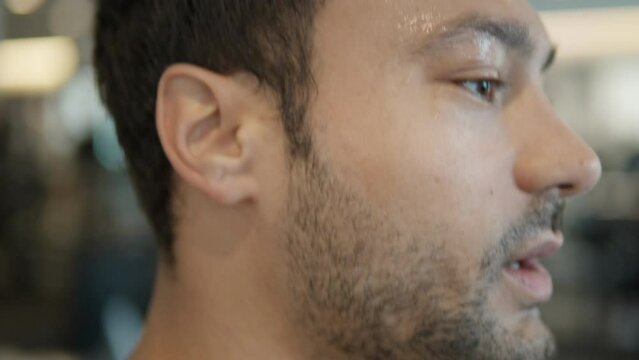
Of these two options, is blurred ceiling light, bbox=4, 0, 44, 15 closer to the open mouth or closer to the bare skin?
the bare skin

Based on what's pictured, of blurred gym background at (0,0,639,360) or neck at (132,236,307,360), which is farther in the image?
blurred gym background at (0,0,639,360)

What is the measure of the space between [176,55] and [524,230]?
38 centimetres

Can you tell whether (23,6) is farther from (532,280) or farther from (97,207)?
(532,280)

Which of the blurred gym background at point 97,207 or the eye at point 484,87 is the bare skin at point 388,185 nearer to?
the eye at point 484,87

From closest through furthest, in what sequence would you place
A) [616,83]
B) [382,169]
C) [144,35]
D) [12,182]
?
[382,169] → [144,35] → [616,83] → [12,182]

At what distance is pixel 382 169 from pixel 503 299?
174 mm

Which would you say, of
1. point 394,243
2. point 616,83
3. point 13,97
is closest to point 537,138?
point 394,243

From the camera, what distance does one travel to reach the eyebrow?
725 mm

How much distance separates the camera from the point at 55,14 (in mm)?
1819

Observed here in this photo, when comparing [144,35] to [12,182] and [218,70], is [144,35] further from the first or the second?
[12,182]

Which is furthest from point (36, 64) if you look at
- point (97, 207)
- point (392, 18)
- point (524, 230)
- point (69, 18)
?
point (524, 230)

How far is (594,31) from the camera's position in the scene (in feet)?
5.07

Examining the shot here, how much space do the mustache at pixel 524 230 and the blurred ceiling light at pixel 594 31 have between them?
79 cm

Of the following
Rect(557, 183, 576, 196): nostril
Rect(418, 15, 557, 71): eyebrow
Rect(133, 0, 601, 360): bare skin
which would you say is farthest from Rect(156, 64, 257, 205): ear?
Rect(557, 183, 576, 196): nostril
